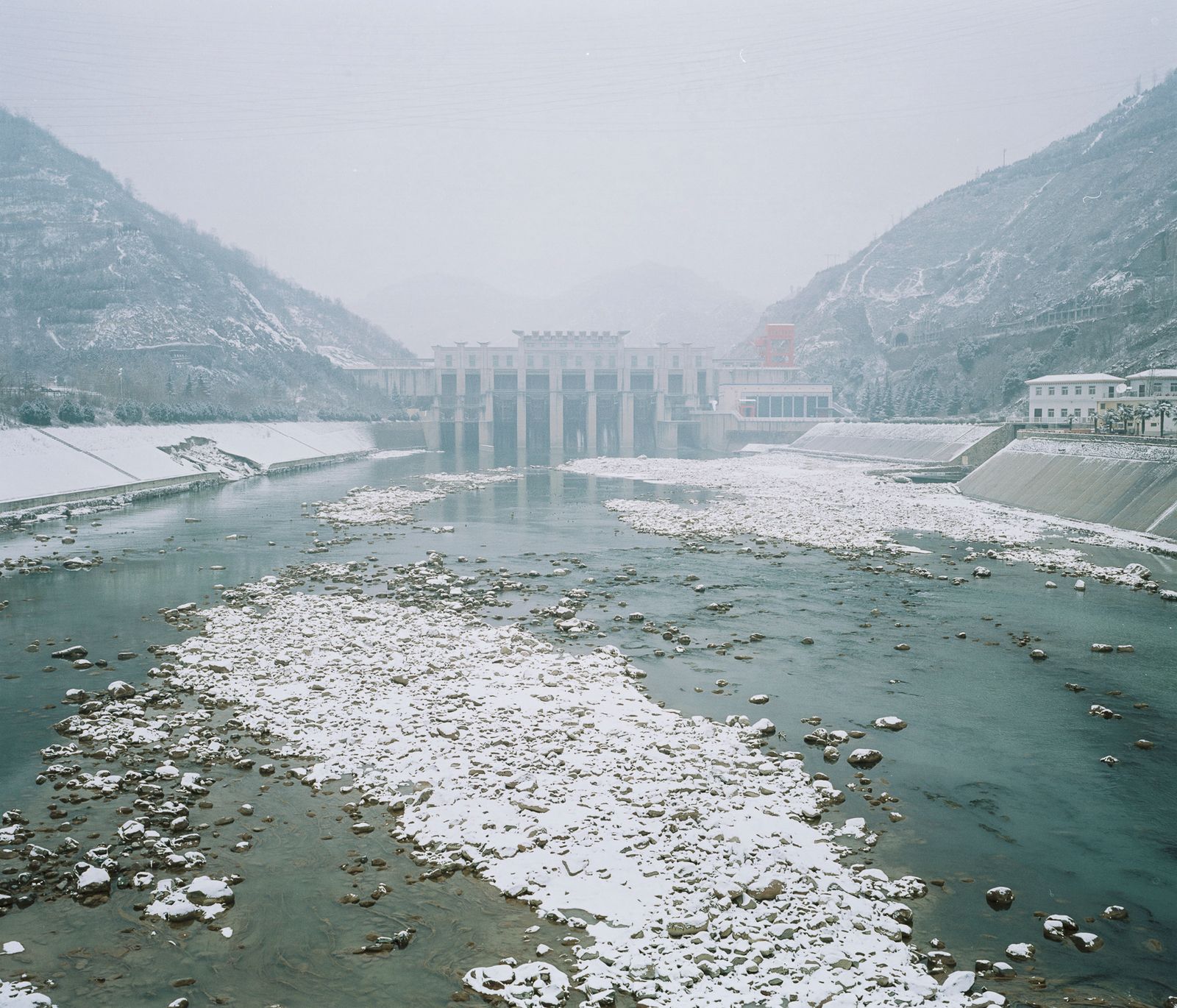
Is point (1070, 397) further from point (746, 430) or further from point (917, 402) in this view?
point (746, 430)

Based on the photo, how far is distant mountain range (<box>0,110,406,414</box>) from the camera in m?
113

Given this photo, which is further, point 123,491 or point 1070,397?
point 1070,397

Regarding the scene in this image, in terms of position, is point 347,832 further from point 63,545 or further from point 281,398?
point 281,398

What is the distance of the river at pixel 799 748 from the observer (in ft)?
23.1

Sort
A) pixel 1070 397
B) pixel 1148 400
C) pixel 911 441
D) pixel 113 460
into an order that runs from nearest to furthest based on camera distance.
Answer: pixel 113 460, pixel 1148 400, pixel 1070 397, pixel 911 441

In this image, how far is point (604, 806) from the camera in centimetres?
959

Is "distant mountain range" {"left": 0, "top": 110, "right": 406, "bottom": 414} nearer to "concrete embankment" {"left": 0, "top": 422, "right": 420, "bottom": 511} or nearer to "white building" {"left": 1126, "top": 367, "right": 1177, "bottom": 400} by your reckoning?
"concrete embankment" {"left": 0, "top": 422, "right": 420, "bottom": 511}

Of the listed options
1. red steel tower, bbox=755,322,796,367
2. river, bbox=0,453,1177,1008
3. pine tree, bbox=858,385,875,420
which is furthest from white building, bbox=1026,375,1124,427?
red steel tower, bbox=755,322,796,367

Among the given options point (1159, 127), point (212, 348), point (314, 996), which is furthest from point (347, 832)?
point (1159, 127)

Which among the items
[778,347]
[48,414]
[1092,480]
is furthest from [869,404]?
[48,414]

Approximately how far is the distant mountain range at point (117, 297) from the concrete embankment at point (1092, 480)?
8117 cm

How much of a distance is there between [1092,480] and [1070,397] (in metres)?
24.7

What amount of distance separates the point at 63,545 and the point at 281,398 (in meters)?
86.7

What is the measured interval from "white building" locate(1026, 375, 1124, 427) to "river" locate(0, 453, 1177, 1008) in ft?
119
